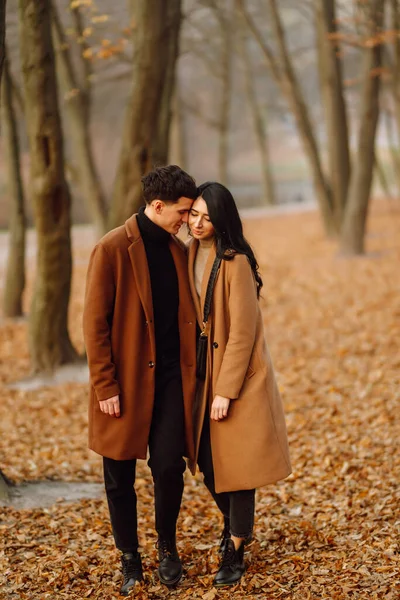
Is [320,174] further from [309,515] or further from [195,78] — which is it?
[195,78]

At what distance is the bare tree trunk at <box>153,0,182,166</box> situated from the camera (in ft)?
26.9

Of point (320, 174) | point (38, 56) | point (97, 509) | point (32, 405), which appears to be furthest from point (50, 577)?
point (320, 174)

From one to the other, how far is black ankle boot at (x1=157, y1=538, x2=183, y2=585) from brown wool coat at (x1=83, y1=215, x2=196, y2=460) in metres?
0.53

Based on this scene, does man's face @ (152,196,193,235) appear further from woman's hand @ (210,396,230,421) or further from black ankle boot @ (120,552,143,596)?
black ankle boot @ (120,552,143,596)

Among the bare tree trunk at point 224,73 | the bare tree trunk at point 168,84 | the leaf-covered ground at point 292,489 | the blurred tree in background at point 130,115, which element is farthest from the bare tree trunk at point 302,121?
the bare tree trunk at point 168,84

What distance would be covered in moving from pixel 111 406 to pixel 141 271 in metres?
0.63

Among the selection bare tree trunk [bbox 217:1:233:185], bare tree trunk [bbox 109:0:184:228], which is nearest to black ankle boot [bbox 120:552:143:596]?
bare tree trunk [bbox 109:0:184:228]

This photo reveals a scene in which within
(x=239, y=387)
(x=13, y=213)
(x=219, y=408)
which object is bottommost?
(x=219, y=408)

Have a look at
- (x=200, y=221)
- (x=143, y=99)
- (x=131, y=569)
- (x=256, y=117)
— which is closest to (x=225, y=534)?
(x=131, y=569)

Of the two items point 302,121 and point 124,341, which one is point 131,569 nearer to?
point 124,341

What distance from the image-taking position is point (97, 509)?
4945mm

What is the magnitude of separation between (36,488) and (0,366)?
4.49 metres

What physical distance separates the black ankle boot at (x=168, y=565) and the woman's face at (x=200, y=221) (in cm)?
150

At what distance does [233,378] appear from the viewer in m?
3.68
